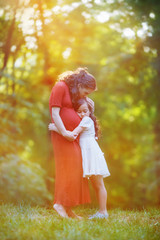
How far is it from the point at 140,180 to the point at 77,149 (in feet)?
57.1

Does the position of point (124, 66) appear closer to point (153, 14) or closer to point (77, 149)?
point (153, 14)

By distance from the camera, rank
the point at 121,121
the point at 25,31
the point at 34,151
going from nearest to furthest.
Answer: the point at 25,31, the point at 34,151, the point at 121,121

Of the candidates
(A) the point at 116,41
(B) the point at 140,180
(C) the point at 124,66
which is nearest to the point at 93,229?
(C) the point at 124,66

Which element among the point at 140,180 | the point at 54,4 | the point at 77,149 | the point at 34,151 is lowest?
the point at 140,180

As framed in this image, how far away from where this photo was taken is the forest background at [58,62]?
8.43m

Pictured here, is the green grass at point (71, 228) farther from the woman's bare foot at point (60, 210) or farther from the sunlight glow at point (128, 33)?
the sunlight glow at point (128, 33)

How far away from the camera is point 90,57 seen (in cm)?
1480

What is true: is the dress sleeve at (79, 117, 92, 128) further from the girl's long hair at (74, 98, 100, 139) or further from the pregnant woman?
the girl's long hair at (74, 98, 100, 139)

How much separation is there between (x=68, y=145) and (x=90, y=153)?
12.5 inches

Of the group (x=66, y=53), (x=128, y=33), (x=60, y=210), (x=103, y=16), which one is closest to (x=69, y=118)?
(x=60, y=210)

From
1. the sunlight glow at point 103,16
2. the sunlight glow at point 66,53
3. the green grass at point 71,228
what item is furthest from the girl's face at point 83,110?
the sunlight glow at point 66,53

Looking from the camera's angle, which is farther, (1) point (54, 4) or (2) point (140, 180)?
(2) point (140, 180)

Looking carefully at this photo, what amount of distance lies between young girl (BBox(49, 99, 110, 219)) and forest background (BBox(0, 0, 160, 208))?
103 inches

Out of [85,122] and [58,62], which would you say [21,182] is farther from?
[85,122]
